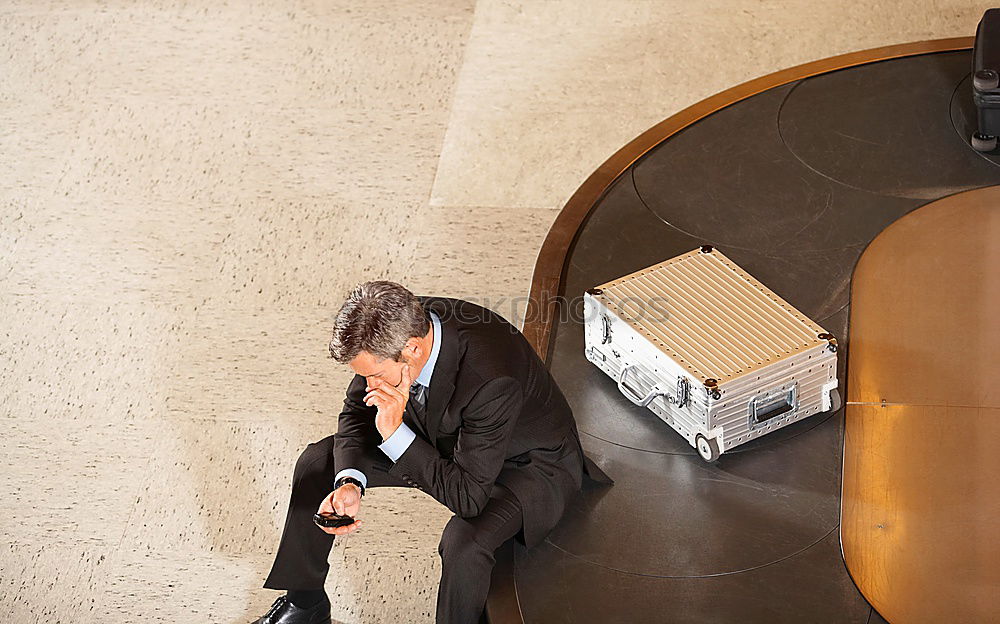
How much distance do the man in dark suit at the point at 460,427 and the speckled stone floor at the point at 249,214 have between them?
0.52 m

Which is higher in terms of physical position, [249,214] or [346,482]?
[346,482]

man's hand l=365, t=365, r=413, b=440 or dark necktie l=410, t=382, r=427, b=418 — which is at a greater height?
man's hand l=365, t=365, r=413, b=440

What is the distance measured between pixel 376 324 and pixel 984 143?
2.01 metres

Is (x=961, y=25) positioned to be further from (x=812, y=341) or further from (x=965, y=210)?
(x=812, y=341)

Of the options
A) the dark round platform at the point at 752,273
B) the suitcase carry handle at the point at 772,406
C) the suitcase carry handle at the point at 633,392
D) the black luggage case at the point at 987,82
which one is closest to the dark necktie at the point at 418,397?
the dark round platform at the point at 752,273

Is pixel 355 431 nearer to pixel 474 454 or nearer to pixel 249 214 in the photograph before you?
pixel 474 454

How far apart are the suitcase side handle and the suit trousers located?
42cm

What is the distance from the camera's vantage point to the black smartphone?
7.82ft

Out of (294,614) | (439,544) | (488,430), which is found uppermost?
(488,430)

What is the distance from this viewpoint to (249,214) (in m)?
4.19

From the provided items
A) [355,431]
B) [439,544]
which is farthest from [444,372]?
[439,544]

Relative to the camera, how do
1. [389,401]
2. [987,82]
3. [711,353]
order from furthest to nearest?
[987,82] < [711,353] < [389,401]

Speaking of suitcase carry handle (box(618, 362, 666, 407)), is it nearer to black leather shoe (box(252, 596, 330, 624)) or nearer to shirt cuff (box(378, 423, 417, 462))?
shirt cuff (box(378, 423, 417, 462))

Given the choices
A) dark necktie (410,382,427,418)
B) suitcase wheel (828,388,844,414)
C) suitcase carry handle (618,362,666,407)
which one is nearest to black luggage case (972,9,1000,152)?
suitcase wheel (828,388,844,414)
